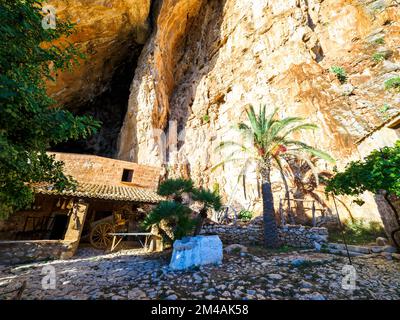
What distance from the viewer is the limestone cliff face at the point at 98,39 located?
15.3m

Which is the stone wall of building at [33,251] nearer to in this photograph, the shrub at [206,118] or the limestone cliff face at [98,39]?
the limestone cliff face at [98,39]

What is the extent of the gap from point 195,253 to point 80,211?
7.19m

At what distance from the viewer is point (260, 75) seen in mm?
17250

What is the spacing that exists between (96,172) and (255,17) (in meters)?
22.7

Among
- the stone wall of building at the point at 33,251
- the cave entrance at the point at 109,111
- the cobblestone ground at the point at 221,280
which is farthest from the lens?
the cave entrance at the point at 109,111

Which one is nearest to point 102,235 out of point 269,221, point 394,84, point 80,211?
point 80,211

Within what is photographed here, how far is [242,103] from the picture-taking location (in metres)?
17.6

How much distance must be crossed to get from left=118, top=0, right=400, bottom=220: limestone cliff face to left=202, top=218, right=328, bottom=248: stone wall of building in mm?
4074

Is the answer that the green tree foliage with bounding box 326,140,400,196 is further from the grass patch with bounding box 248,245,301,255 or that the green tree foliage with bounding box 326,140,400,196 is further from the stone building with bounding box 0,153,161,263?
the stone building with bounding box 0,153,161,263

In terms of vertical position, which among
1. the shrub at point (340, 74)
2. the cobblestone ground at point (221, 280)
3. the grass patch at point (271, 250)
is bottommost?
the cobblestone ground at point (221, 280)

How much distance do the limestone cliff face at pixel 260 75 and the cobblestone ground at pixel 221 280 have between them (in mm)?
7807

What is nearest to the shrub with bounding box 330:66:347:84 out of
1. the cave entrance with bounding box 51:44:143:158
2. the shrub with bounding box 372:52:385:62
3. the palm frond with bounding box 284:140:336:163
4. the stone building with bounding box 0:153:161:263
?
the shrub with bounding box 372:52:385:62

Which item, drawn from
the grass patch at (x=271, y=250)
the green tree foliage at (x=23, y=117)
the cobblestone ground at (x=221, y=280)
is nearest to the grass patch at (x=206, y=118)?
the grass patch at (x=271, y=250)

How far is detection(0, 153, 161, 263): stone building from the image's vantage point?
8.48 m
